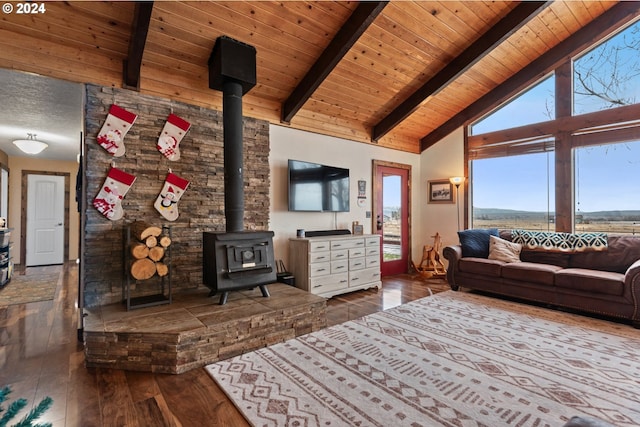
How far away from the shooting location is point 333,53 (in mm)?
3424

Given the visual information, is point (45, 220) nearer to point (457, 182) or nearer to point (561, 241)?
point (457, 182)

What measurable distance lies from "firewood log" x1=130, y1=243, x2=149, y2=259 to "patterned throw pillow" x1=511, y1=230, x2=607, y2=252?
4788 millimetres

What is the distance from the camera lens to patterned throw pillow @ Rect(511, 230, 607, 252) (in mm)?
3859

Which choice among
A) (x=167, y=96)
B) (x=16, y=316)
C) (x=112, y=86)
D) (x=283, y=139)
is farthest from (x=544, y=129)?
(x=16, y=316)

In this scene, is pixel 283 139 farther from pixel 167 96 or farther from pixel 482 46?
pixel 482 46

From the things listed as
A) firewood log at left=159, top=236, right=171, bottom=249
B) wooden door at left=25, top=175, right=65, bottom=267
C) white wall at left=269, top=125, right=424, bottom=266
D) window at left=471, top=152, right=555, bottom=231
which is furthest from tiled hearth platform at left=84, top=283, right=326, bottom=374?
wooden door at left=25, top=175, right=65, bottom=267

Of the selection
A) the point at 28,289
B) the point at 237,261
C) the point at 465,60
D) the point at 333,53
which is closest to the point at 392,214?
the point at 465,60

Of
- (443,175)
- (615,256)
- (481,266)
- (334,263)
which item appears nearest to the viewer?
(615,256)

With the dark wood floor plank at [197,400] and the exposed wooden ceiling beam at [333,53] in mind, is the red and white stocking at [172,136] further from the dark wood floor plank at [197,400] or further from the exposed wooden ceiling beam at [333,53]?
the dark wood floor plank at [197,400]

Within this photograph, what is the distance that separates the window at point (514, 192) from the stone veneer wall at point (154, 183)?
403 centimetres

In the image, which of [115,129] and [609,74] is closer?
[115,129]

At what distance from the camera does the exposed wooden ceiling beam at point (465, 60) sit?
345 centimetres

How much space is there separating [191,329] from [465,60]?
4419mm

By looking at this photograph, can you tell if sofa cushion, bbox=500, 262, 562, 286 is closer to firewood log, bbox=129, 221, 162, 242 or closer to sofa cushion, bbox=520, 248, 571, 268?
sofa cushion, bbox=520, 248, 571, 268
